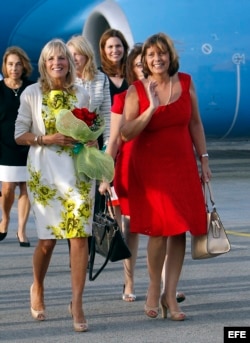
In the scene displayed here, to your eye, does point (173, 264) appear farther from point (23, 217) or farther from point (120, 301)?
point (23, 217)

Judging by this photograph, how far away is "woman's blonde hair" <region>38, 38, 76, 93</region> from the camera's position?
6.02 m

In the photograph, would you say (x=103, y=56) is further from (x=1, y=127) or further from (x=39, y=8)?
(x=39, y=8)

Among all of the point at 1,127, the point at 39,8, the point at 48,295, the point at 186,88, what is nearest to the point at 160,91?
the point at 186,88

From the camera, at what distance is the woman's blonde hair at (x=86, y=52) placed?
22.7ft

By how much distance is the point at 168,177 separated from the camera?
613 cm

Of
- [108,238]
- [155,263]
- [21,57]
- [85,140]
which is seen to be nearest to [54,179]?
[85,140]

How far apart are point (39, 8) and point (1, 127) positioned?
7.30 metres

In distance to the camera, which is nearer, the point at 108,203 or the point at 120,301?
the point at 108,203

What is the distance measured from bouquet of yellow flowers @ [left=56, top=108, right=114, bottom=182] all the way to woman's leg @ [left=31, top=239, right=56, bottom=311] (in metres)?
0.49

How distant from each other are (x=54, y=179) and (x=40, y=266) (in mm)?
543

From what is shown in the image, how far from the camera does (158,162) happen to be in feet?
20.2

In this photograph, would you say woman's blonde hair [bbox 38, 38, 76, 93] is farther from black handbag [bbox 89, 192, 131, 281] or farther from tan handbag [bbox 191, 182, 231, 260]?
tan handbag [bbox 191, 182, 231, 260]

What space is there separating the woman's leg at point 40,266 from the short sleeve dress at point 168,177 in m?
0.52

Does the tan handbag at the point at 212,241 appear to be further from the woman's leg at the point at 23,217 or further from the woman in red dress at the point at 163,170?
the woman's leg at the point at 23,217
